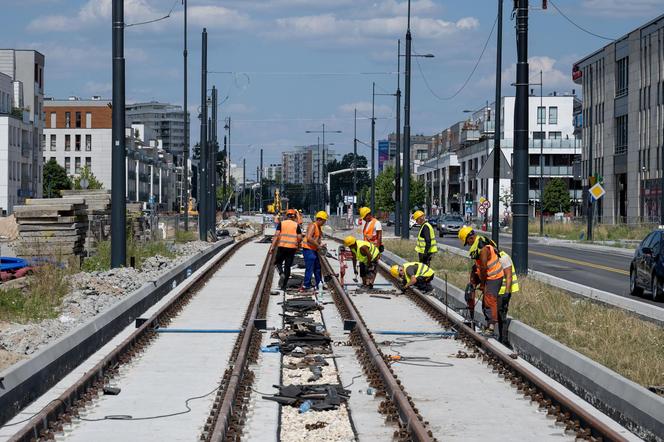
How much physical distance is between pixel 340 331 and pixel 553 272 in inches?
691

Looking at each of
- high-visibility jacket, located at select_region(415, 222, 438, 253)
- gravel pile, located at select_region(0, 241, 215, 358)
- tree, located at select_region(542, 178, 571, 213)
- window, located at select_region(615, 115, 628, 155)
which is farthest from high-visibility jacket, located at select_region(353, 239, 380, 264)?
tree, located at select_region(542, 178, 571, 213)

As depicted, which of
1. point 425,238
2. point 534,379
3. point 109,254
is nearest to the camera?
point 534,379

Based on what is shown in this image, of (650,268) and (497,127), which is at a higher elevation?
(497,127)

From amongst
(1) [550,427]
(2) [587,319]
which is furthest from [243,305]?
(1) [550,427]

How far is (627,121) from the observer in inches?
3359

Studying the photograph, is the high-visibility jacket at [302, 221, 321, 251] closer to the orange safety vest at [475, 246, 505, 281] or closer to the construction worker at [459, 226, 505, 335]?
the construction worker at [459, 226, 505, 335]

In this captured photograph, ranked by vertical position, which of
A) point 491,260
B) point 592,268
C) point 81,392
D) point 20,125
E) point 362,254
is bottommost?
point 592,268

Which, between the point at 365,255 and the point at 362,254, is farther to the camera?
the point at 365,255

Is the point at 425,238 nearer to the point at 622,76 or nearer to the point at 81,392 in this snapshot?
the point at 81,392

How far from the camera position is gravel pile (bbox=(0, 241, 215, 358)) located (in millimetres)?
14961

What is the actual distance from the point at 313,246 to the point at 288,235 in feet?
3.73

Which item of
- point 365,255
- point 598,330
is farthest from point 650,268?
point 598,330

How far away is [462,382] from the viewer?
13.5 m

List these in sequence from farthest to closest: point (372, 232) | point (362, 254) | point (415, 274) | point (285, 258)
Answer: point (372, 232)
point (285, 258)
point (362, 254)
point (415, 274)
